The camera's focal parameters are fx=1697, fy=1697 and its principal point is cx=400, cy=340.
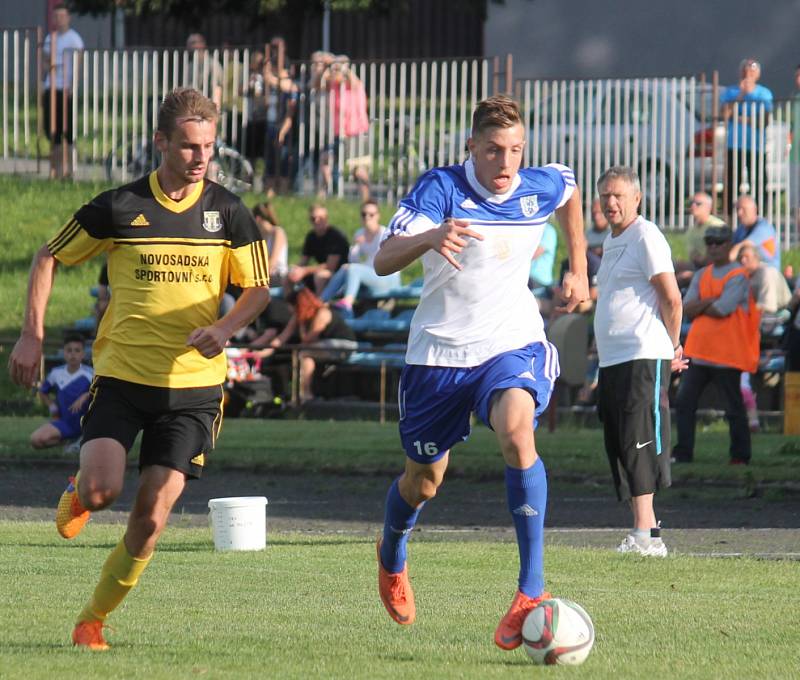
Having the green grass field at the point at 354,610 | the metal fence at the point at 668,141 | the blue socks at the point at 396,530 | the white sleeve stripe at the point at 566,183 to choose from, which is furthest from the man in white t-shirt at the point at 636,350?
the metal fence at the point at 668,141

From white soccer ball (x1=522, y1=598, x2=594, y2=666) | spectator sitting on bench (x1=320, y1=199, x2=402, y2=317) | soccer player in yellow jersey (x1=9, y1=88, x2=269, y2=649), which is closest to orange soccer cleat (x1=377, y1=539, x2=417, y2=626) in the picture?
white soccer ball (x1=522, y1=598, x2=594, y2=666)

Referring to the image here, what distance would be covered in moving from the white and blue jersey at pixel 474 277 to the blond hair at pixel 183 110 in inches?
36.2

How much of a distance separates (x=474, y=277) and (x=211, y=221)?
114 cm

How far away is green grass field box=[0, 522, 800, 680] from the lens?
20.4 ft

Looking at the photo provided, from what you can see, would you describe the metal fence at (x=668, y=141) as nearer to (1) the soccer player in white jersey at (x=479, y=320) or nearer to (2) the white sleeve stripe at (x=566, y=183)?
(2) the white sleeve stripe at (x=566, y=183)

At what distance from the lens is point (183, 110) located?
6.60 m

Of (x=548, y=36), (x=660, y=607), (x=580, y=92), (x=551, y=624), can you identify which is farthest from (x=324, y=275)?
(x=548, y=36)

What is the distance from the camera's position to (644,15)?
33500 millimetres

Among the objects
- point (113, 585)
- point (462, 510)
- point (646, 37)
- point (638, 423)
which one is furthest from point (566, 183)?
point (646, 37)

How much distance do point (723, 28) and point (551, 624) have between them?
1105 inches

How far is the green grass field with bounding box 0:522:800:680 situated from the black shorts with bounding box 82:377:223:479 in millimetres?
747

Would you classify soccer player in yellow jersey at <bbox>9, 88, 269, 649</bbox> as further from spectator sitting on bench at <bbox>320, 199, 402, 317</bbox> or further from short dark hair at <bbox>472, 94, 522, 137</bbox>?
spectator sitting on bench at <bbox>320, 199, 402, 317</bbox>

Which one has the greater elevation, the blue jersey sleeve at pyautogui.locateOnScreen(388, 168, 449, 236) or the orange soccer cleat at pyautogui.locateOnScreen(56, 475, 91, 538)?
the blue jersey sleeve at pyautogui.locateOnScreen(388, 168, 449, 236)

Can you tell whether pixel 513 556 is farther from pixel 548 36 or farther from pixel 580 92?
pixel 548 36
